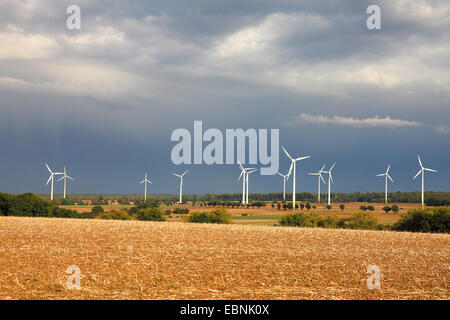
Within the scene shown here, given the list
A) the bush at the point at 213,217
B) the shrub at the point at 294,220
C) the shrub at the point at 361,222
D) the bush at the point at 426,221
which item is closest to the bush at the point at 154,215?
the bush at the point at 213,217

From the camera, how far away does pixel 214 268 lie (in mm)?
18234

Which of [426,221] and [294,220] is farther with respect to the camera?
[294,220]

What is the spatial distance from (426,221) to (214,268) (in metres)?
42.4

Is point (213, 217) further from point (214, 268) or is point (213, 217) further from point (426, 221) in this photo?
point (214, 268)

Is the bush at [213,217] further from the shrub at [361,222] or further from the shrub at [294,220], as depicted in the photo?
the shrub at [361,222]

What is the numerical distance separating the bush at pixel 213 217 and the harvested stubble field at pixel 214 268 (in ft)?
115

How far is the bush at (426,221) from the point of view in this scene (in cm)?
5025

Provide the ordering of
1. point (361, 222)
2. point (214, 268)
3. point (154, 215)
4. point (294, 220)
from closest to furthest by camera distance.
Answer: point (214, 268) < point (361, 222) < point (294, 220) < point (154, 215)

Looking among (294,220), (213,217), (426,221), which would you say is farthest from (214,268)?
(213,217)
